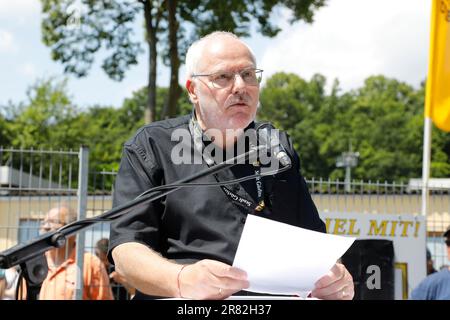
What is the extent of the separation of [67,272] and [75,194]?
794mm

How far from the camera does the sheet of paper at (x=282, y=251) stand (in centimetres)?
175

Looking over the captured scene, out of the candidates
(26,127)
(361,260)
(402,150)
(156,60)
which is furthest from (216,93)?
(402,150)

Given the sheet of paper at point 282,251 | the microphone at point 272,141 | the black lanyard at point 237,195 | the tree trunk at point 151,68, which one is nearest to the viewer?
the sheet of paper at point 282,251

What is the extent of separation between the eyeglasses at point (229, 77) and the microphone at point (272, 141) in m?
0.16

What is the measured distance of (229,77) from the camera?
2371mm

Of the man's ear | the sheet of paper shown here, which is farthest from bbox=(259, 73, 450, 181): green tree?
the sheet of paper

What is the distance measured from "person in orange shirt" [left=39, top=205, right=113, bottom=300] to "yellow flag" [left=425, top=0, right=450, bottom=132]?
17.5 ft

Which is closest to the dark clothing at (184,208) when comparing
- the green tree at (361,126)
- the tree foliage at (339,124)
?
the tree foliage at (339,124)

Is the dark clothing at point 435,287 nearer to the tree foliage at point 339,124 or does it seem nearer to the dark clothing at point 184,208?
the dark clothing at point 184,208

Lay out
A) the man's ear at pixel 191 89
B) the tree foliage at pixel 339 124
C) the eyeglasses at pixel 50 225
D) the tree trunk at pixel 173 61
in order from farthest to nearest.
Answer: the tree foliage at pixel 339 124 → the tree trunk at pixel 173 61 → the eyeglasses at pixel 50 225 → the man's ear at pixel 191 89

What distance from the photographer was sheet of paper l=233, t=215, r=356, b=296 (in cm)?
175

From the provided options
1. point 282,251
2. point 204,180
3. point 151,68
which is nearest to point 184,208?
point 204,180

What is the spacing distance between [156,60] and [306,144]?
191 feet
